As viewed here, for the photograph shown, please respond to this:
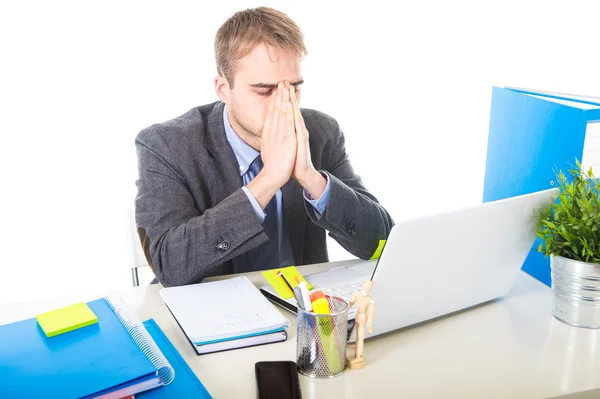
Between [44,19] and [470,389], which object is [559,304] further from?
[44,19]

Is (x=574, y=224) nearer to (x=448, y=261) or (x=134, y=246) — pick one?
(x=448, y=261)

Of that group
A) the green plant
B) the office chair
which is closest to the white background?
the office chair

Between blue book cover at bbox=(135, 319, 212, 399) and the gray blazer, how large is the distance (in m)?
0.32

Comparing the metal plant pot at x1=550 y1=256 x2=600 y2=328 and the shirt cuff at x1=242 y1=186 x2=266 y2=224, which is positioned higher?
the shirt cuff at x1=242 y1=186 x2=266 y2=224

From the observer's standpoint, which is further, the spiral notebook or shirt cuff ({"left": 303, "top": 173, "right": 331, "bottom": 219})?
shirt cuff ({"left": 303, "top": 173, "right": 331, "bottom": 219})

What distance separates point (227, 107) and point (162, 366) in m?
0.92

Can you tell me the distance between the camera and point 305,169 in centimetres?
149

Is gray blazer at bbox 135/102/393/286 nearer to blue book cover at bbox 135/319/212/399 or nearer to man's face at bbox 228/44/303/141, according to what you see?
man's face at bbox 228/44/303/141

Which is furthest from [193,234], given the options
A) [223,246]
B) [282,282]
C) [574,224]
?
[574,224]

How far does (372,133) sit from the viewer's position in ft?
10.8

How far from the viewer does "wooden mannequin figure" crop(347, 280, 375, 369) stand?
3.24 feet

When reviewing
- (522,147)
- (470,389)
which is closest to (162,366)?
(470,389)

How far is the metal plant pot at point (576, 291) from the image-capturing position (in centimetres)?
112

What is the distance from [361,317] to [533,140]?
76cm
